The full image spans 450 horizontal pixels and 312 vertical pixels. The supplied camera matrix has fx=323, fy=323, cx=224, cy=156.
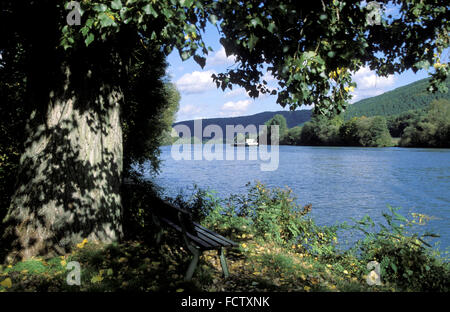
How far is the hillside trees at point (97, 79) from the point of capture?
426 cm

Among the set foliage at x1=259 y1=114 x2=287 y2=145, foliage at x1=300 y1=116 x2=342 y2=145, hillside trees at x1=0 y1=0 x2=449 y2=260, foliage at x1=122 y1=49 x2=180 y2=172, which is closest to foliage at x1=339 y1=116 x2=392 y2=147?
foliage at x1=300 y1=116 x2=342 y2=145

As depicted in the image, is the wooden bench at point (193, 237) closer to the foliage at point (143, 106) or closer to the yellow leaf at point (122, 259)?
the yellow leaf at point (122, 259)

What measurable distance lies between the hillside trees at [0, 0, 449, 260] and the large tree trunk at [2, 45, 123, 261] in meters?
0.01

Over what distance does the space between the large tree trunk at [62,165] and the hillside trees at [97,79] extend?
0.05 feet

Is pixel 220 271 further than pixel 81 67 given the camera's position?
No

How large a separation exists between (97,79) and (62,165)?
1453mm

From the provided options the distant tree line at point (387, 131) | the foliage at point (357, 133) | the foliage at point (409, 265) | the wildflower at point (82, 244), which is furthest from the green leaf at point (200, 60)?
the foliage at point (357, 133)

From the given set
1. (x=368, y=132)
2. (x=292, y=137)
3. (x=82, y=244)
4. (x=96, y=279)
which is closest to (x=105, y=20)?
(x=96, y=279)

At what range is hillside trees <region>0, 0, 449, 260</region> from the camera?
4.26m
